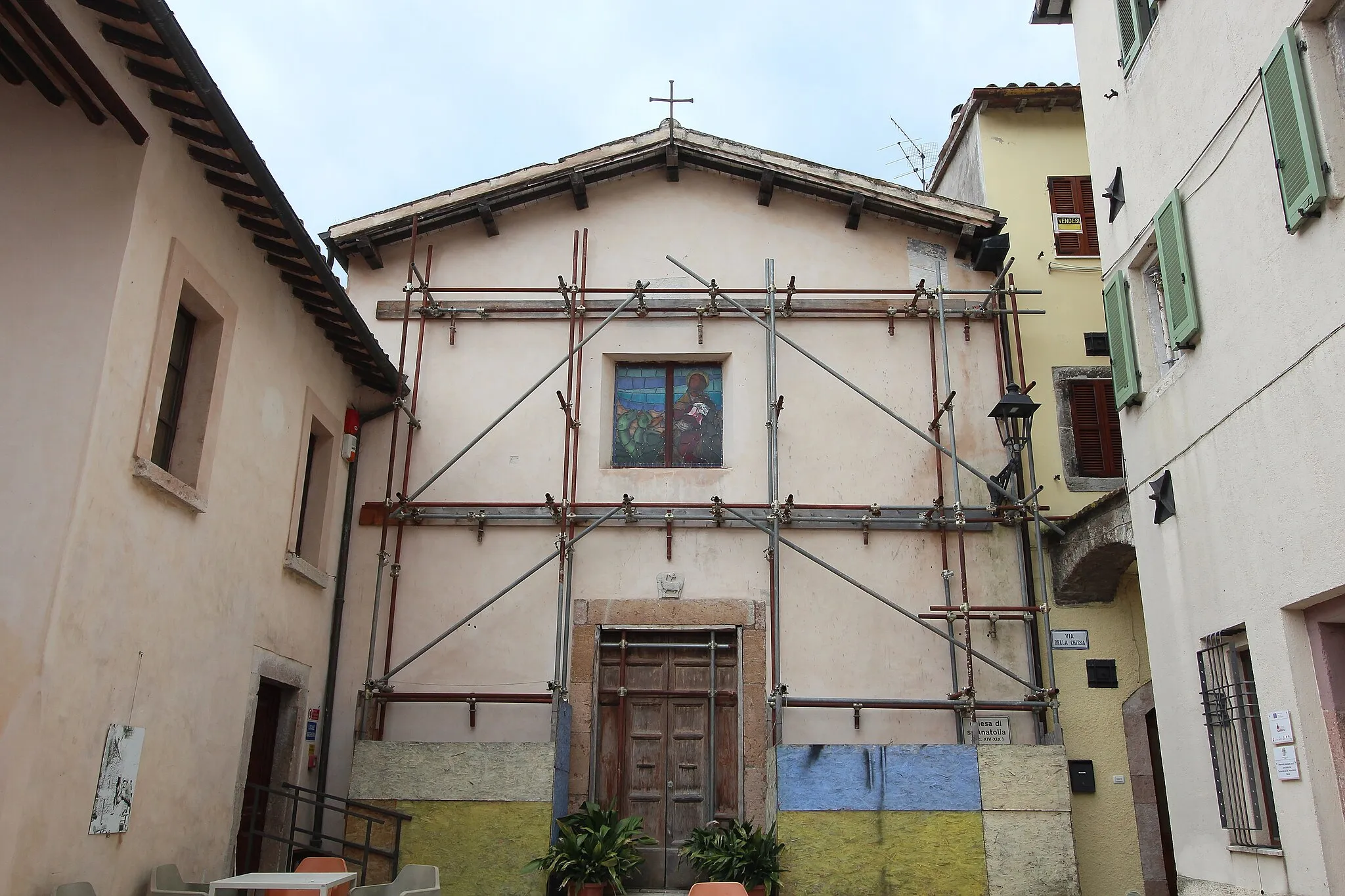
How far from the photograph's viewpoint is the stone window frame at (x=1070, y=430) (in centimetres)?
1083

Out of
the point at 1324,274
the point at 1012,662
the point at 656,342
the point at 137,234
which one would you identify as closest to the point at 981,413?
the point at 1012,662

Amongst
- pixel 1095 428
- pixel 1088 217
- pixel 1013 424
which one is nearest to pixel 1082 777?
pixel 1013 424

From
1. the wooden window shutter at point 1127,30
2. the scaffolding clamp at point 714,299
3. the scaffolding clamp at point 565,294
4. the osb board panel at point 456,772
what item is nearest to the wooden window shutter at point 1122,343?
the wooden window shutter at point 1127,30

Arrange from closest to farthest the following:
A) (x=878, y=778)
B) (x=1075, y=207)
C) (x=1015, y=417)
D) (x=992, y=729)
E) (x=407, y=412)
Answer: (x=878, y=778), (x=992, y=729), (x=1015, y=417), (x=407, y=412), (x=1075, y=207)

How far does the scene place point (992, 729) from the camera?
1003cm

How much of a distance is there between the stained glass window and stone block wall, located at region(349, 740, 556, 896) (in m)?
3.13

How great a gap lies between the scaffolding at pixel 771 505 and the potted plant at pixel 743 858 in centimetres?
90

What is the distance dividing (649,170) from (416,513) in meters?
4.35

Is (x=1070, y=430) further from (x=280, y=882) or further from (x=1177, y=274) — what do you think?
(x=280, y=882)

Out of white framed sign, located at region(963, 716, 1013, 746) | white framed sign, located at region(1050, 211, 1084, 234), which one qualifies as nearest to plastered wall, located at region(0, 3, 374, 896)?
white framed sign, located at region(963, 716, 1013, 746)

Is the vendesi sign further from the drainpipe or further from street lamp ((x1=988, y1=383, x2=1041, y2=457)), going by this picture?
the drainpipe

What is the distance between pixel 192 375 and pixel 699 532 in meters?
4.62

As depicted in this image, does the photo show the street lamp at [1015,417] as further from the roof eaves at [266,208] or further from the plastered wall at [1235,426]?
the roof eaves at [266,208]

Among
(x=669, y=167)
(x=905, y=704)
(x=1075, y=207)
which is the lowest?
(x=905, y=704)
